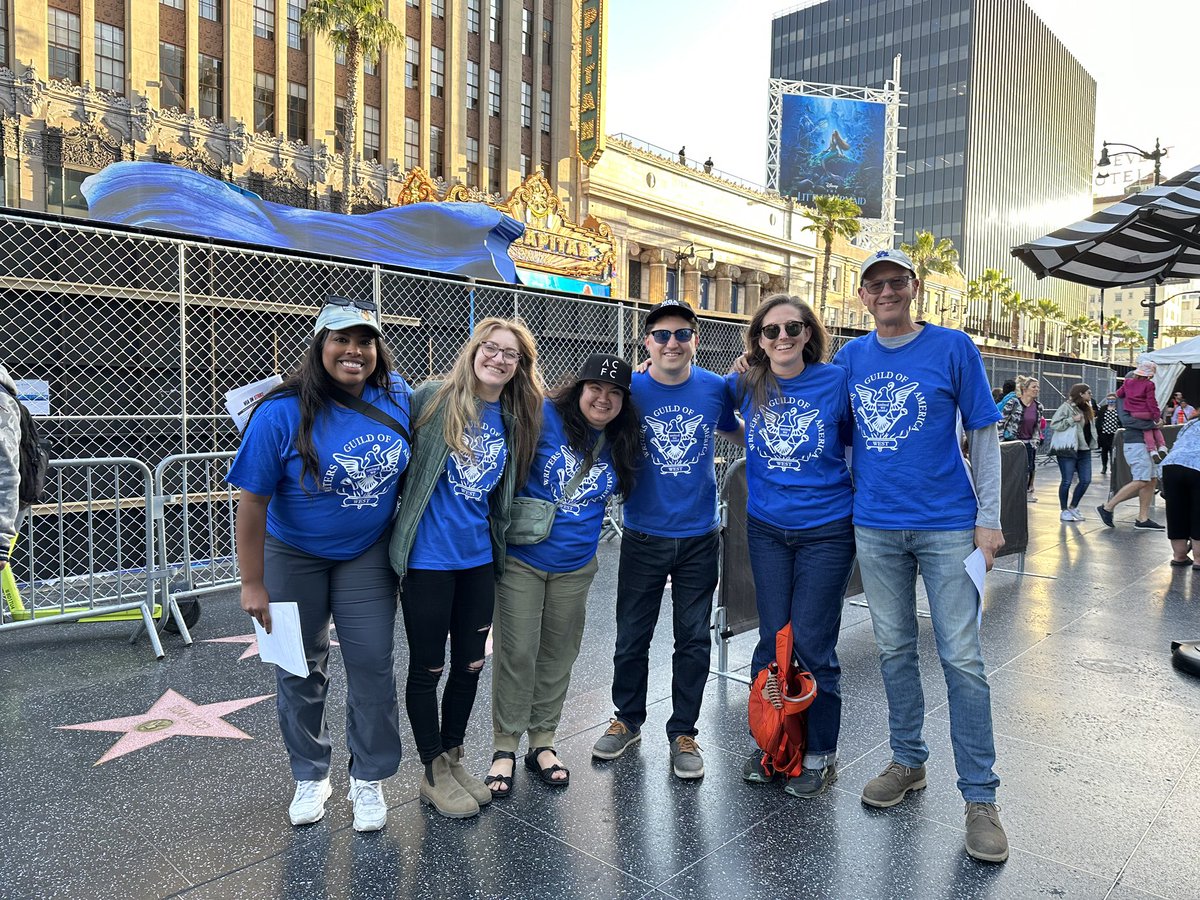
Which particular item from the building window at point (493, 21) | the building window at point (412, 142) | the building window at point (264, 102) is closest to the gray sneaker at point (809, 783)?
the building window at point (264, 102)

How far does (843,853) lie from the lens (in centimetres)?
296

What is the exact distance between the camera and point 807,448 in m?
→ 3.29

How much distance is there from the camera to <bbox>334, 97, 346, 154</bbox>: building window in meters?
32.1

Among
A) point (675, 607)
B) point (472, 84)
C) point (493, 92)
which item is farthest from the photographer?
point (493, 92)

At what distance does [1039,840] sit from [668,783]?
4.70ft

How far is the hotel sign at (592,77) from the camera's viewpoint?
33.0 meters

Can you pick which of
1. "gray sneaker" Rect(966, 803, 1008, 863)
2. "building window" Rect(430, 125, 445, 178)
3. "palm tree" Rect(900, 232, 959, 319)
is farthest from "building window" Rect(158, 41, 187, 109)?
"palm tree" Rect(900, 232, 959, 319)

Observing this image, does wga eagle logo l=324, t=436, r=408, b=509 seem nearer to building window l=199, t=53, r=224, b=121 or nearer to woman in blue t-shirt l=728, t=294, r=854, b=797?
woman in blue t-shirt l=728, t=294, r=854, b=797

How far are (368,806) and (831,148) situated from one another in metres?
57.6

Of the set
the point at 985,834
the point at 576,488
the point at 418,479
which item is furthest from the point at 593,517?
the point at 985,834

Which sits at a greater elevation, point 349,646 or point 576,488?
point 576,488

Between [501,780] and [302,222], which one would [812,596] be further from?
[302,222]

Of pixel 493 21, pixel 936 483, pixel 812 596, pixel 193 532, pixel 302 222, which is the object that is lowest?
pixel 193 532

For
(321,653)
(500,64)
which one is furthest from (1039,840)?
(500,64)
